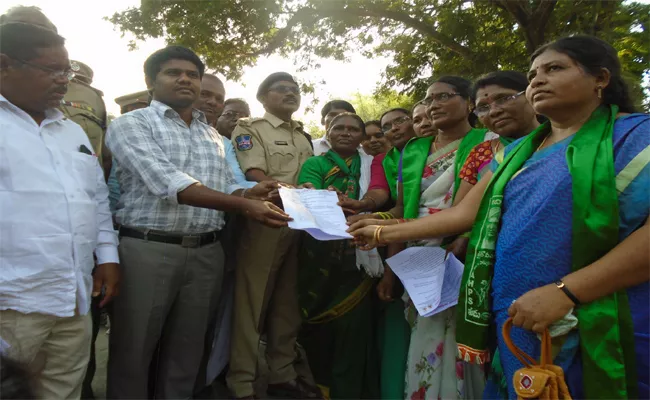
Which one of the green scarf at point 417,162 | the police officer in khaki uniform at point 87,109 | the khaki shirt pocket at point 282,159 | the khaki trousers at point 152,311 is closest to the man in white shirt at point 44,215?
the khaki trousers at point 152,311

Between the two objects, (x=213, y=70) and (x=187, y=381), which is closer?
(x=187, y=381)

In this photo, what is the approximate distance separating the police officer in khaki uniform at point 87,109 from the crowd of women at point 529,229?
173 centimetres

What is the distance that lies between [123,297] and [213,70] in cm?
725

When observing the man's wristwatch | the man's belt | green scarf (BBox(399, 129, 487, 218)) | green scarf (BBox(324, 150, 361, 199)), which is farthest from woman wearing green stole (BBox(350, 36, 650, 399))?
the man's belt

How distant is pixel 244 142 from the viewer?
3.33m

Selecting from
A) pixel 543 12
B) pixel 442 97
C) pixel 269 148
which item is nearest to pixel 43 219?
pixel 269 148

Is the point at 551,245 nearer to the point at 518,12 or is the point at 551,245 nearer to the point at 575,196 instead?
the point at 575,196

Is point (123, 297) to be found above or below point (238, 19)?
below

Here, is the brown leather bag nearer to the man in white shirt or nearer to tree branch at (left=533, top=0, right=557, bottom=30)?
the man in white shirt

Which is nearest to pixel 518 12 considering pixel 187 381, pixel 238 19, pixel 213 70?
pixel 238 19

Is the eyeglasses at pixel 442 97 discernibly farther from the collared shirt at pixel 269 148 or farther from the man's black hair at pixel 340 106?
the man's black hair at pixel 340 106

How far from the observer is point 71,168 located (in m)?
2.16

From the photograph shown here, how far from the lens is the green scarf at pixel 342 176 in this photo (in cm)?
337

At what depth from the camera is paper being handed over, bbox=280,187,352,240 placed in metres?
2.34
